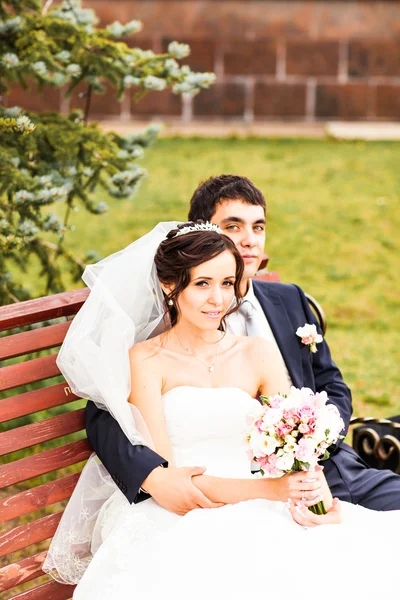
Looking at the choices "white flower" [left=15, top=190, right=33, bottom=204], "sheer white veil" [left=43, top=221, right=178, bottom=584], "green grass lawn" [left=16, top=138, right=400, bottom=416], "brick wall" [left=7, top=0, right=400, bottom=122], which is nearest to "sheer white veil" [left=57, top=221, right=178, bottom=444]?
"sheer white veil" [left=43, top=221, right=178, bottom=584]

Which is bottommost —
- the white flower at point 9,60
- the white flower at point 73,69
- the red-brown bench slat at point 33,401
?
the red-brown bench slat at point 33,401

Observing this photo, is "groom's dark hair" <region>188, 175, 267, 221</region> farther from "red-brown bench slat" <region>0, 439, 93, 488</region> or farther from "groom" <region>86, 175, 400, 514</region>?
"red-brown bench slat" <region>0, 439, 93, 488</region>

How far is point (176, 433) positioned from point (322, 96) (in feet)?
41.1

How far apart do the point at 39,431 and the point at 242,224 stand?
4.25ft

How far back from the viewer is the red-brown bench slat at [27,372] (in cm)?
345

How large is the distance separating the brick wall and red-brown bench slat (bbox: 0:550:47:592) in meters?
11.9

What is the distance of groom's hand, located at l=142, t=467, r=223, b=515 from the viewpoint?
10.6 feet

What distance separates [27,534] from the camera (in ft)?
11.2

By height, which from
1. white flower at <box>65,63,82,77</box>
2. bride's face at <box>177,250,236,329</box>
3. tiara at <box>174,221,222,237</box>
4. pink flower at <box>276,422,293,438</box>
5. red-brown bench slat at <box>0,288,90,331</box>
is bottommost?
pink flower at <box>276,422,293,438</box>

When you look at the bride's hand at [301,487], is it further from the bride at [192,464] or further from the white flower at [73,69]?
the white flower at [73,69]

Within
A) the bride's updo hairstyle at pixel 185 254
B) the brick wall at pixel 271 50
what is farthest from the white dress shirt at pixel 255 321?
the brick wall at pixel 271 50

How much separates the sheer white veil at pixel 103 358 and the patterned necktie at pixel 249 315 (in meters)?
0.49

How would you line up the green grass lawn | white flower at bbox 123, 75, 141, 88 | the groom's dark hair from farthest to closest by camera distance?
the green grass lawn → white flower at bbox 123, 75, 141, 88 → the groom's dark hair

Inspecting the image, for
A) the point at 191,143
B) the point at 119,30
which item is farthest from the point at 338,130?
the point at 119,30
